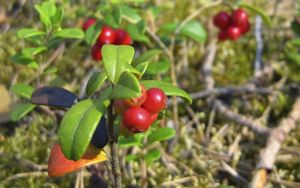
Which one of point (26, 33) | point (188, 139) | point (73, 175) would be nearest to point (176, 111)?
point (188, 139)

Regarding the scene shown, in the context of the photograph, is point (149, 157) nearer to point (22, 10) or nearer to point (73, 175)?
point (73, 175)

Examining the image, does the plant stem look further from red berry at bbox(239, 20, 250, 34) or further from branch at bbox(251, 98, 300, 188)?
red berry at bbox(239, 20, 250, 34)

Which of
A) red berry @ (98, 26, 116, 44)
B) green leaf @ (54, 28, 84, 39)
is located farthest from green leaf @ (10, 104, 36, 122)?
red berry @ (98, 26, 116, 44)

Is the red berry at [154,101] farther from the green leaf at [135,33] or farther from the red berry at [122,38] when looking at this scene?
the green leaf at [135,33]

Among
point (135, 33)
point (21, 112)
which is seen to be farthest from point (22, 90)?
point (135, 33)

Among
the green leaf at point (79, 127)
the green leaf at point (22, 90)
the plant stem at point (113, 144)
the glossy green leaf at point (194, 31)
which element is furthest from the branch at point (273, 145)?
the green leaf at point (22, 90)

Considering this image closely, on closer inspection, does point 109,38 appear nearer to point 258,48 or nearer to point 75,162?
point 75,162
